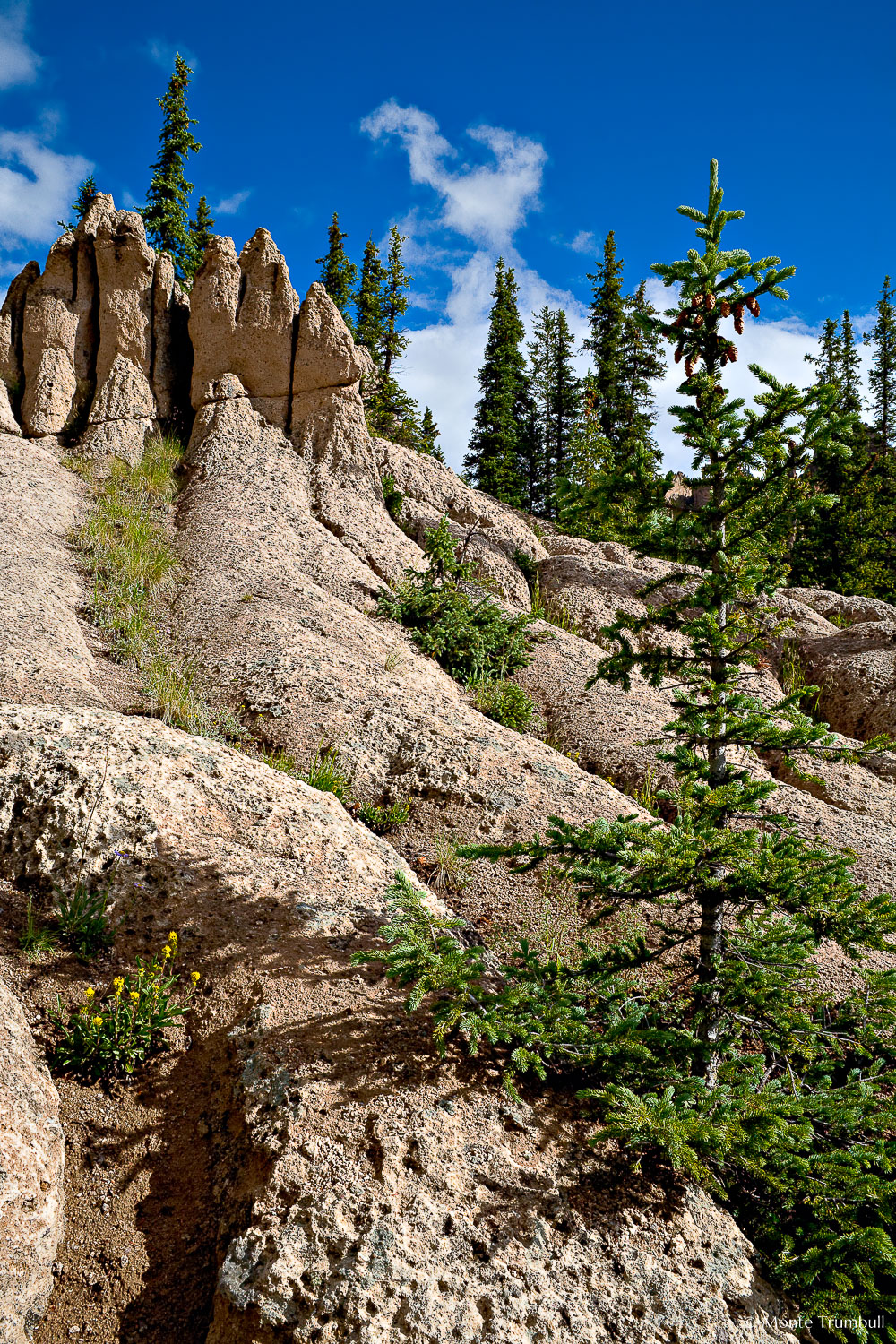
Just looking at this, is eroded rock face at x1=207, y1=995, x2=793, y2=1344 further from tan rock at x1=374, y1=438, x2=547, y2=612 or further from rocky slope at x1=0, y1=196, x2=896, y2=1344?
tan rock at x1=374, y1=438, x2=547, y2=612

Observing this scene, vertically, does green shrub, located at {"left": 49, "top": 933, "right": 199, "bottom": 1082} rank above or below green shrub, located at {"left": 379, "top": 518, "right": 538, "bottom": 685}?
below

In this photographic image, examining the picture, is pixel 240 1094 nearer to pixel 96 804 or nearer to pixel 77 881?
pixel 77 881

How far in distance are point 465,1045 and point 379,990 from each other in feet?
1.99

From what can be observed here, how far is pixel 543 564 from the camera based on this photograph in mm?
15914

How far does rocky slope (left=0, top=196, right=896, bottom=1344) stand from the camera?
2.90 m

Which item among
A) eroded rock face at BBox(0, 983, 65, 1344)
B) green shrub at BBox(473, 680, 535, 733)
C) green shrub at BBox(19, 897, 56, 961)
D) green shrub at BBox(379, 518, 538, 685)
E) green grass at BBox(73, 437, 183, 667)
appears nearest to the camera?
eroded rock face at BBox(0, 983, 65, 1344)

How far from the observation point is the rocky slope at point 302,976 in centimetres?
290

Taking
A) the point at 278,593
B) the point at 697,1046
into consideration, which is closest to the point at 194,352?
the point at 278,593

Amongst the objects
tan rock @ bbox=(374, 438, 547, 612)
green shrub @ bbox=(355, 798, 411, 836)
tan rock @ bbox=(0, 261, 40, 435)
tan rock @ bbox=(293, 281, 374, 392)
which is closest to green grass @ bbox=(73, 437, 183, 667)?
tan rock @ bbox=(0, 261, 40, 435)

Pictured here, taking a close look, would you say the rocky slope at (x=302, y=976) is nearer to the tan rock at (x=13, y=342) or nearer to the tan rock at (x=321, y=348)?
the tan rock at (x=13, y=342)

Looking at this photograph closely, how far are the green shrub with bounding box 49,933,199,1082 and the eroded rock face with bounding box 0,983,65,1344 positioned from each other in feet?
0.68

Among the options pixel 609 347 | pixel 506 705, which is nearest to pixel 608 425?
pixel 609 347

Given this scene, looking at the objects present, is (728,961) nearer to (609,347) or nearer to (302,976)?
(302,976)

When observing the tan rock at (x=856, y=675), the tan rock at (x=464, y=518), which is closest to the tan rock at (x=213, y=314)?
the tan rock at (x=464, y=518)
